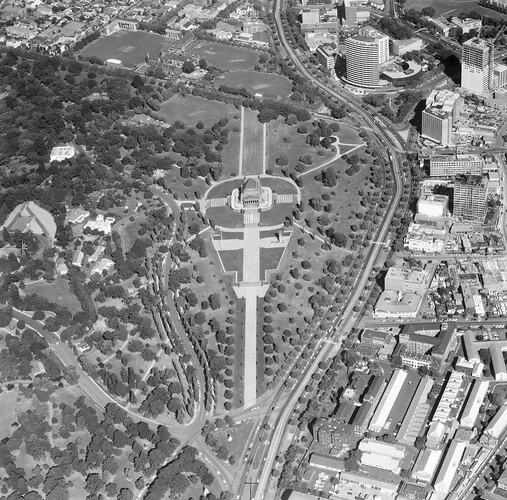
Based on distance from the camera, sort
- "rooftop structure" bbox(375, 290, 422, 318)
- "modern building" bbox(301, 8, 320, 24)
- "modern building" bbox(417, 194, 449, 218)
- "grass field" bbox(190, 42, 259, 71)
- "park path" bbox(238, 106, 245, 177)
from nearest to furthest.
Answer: "rooftop structure" bbox(375, 290, 422, 318) < "modern building" bbox(417, 194, 449, 218) < "park path" bbox(238, 106, 245, 177) < "grass field" bbox(190, 42, 259, 71) < "modern building" bbox(301, 8, 320, 24)

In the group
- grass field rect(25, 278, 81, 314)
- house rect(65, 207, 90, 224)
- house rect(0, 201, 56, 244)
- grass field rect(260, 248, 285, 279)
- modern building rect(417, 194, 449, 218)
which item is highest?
modern building rect(417, 194, 449, 218)

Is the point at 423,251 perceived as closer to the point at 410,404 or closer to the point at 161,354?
the point at 410,404

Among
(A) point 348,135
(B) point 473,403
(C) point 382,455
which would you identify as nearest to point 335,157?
(A) point 348,135

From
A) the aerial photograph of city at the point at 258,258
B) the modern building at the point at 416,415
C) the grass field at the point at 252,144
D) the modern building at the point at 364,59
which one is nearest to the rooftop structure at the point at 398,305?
the aerial photograph of city at the point at 258,258

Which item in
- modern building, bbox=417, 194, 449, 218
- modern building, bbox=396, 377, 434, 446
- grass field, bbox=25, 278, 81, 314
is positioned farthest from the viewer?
modern building, bbox=417, 194, 449, 218

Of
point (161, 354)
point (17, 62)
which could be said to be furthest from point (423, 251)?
point (17, 62)

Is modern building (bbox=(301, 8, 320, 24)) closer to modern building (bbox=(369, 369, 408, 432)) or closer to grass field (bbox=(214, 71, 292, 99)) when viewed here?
grass field (bbox=(214, 71, 292, 99))

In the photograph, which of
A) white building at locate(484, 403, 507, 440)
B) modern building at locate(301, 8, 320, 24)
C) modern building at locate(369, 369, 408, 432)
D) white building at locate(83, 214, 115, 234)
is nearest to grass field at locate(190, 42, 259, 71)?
modern building at locate(301, 8, 320, 24)

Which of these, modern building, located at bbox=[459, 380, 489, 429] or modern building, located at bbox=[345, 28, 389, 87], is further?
modern building, located at bbox=[345, 28, 389, 87]
